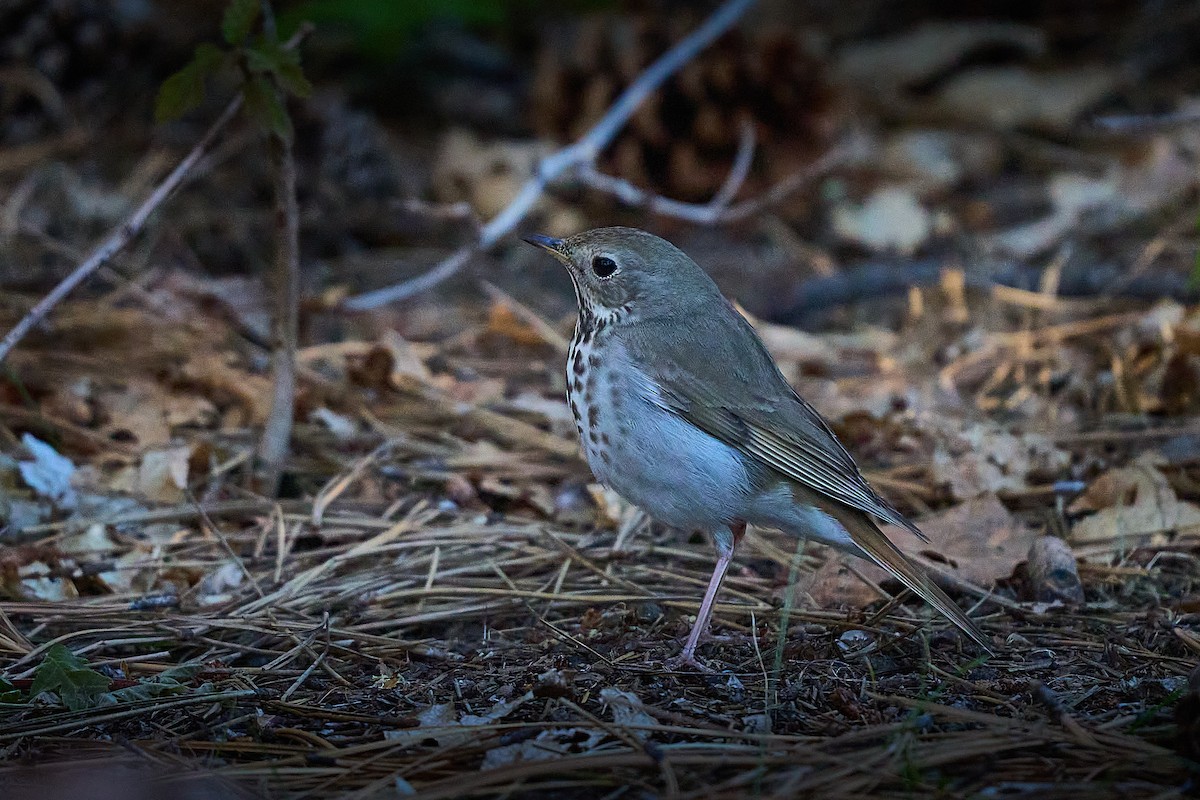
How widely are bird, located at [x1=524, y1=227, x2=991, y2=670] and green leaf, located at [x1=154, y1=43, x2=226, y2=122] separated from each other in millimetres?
1380

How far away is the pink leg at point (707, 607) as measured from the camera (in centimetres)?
336

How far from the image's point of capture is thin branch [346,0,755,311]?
5727 millimetres

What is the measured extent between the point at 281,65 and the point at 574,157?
2776 millimetres

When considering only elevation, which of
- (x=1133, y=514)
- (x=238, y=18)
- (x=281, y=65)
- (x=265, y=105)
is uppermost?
(x=238, y=18)

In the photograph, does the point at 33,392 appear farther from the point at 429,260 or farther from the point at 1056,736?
the point at 1056,736

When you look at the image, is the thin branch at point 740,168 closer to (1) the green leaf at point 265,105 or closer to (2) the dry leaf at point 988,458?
(2) the dry leaf at point 988,458

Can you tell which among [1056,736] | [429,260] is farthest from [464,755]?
[429,260]

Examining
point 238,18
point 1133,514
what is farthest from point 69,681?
point 1133,514

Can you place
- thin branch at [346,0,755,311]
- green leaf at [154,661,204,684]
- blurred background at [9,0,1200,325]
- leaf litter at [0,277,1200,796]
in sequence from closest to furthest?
leaf litter at [0,277,1200,796] < green leaf at [154,661,204,684] < thin branch at [346,0,755,311] < blurred background at [9,0,1200,325]

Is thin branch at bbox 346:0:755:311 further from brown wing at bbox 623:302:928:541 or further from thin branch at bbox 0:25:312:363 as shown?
brown wing at bbox 623:302:928:541

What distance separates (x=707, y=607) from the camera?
3559mm

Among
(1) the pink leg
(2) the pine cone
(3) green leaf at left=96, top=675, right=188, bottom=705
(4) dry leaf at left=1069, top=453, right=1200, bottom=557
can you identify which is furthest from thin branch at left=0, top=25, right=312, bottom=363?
(2) the pine cone

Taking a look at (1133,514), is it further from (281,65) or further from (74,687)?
(74,687)

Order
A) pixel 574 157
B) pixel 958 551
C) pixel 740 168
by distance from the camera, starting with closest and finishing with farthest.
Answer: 1. pixel 958 551
2. pixel 574 157
3. pixel 740 168
